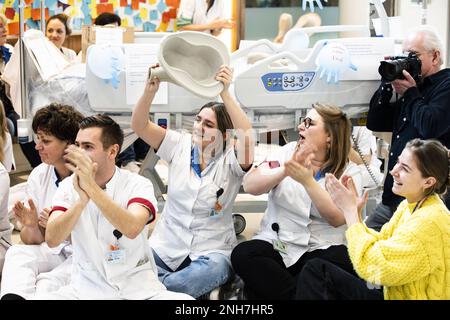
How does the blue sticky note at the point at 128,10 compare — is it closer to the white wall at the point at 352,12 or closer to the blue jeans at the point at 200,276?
the white wall at the point at 352,12

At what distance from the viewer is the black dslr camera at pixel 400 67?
10.4 ft

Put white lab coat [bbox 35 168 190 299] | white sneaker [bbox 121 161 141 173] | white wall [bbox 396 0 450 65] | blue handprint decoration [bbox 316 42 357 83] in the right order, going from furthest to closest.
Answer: white wall [bbox 396 0 450 65]
white sneaker [bbox 121 161 141 173]
blue handprint decoration [bbox 316 42 357 83]
white lab coat [bbox 35 168 190 299]

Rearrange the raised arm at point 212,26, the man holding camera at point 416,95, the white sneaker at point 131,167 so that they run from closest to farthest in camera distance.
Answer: the man holding camera at point 416,95, the white sneaker at point 131,167, the raised arm at point 212,26

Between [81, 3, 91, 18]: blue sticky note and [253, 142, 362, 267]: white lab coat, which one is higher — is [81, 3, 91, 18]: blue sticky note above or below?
above

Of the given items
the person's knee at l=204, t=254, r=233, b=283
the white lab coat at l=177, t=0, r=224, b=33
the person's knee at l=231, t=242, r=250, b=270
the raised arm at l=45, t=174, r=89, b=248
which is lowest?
the person's knee at l=204, t=254, r=233, b=283

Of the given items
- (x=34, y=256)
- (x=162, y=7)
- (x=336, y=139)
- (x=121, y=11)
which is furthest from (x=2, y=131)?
(x=162, y=7)

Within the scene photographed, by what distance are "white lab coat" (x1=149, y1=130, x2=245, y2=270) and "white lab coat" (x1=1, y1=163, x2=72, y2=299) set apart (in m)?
0.40

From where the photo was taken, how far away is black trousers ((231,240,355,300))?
282 cm

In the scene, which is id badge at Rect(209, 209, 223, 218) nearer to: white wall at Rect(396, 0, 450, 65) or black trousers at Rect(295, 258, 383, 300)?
black trousers at Rect(295, 258, 383, 300)

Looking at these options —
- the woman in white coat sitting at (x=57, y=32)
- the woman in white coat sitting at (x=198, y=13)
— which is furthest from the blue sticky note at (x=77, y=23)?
the woman in white coat sitting at (x=57, y=32)

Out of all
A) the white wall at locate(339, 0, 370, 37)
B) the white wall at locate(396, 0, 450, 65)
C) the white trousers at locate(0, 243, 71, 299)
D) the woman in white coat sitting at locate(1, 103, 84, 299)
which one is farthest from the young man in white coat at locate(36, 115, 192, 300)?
the white wall at locate(339, 0, 370, 37)

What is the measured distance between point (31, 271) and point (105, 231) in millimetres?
454

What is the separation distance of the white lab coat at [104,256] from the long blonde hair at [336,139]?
0.78m
